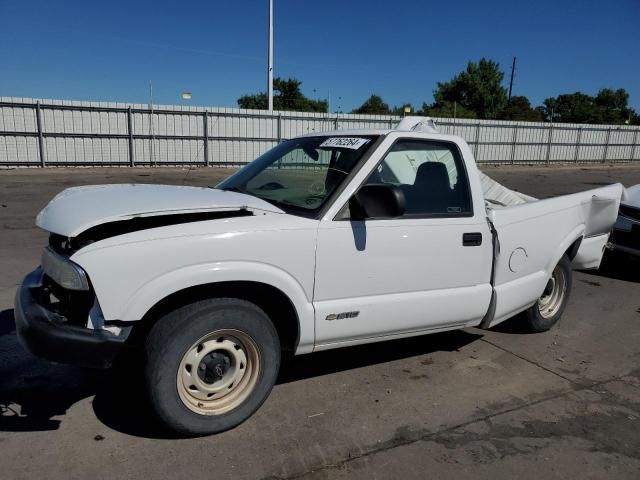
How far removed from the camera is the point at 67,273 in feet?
8.58

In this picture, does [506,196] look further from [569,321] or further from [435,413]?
[435,413]

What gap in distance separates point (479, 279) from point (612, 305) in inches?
122

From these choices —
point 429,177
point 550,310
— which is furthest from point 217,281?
point 550,310

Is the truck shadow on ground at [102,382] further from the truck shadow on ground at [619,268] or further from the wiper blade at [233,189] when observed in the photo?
the truck shadow on ground at [619,268]

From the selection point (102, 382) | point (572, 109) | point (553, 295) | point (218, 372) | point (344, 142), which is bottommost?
point (102, 382)

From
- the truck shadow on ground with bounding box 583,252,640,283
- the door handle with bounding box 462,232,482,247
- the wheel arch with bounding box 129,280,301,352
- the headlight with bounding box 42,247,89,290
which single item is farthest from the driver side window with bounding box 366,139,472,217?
the truck shadow on ground with bounding box 583,252,640,283

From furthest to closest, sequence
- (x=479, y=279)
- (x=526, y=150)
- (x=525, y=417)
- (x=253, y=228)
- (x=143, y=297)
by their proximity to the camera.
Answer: (x=526, y=150) → (x=479, y=279) → (x=525, y=417) → (x=253, y=228) → (x=143, y=297)

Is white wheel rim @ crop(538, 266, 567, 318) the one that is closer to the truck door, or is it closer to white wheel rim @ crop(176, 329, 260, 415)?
the truck door

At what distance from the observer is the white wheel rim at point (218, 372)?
9.48 ft

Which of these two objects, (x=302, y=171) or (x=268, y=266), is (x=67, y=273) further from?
(x=302, y=171)

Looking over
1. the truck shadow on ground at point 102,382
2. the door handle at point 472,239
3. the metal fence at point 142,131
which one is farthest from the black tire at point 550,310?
the metal fence at point 142,131

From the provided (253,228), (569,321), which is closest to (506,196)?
(569,321)

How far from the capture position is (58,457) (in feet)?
9.04

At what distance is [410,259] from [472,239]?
1.89 feet
